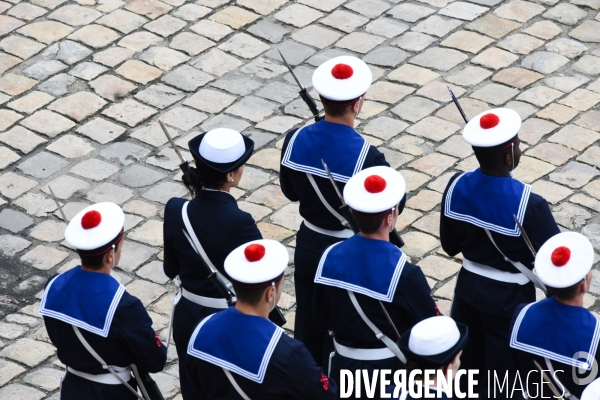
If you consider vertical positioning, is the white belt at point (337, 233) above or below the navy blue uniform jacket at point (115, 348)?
below

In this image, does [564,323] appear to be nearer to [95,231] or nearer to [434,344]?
[434,344]

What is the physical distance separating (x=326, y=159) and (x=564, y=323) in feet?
5.30

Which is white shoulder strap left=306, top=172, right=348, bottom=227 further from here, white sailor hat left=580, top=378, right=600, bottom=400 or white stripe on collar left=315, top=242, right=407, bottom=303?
white sailor hat left=580, top=378, right=600, bottom=400

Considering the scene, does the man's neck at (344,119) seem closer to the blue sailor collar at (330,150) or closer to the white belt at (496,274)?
the blue sailor collar at (330,150)

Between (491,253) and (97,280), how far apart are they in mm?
1940

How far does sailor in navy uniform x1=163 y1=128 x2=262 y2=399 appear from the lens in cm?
507

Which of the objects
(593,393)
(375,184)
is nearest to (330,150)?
(375,184)

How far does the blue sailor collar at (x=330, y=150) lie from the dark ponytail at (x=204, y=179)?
0.51 m

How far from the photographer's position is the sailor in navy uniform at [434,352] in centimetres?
390

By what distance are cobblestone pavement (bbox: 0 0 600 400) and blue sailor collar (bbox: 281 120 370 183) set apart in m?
1.27

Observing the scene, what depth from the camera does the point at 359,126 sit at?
7.78 m

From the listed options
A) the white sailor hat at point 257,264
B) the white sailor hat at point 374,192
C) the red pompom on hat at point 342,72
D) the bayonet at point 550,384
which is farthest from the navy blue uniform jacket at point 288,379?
the red pompom on hat at point 342,72

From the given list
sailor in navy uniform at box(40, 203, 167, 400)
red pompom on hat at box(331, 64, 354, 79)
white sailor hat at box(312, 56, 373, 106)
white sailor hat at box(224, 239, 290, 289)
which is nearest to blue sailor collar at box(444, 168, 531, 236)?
white sailor hat at box(312, 56, 373, 106)

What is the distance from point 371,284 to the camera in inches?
180
